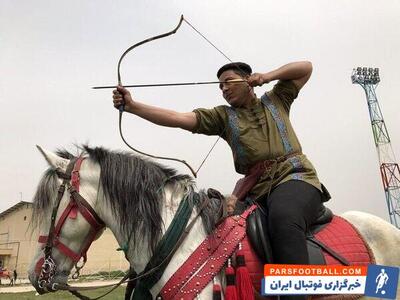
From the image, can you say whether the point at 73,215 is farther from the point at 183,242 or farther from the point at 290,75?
the point at 290,75

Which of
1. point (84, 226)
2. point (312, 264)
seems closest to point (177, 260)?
point (84, 226)

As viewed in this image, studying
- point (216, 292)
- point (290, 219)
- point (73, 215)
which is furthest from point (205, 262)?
point (73, 215)

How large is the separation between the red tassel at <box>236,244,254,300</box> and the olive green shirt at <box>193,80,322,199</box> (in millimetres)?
744

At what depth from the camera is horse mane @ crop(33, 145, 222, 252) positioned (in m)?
3.56

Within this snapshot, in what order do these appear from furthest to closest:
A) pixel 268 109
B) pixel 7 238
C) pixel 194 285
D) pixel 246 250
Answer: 1. pixel 7 238
2. pixel 268 109
3. pixel 246 250
4. pixel 194 285

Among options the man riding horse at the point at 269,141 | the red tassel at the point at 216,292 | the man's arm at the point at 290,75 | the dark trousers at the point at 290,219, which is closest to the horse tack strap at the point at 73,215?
the man riding horse at the point at 269,141

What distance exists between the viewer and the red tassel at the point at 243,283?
3.24m

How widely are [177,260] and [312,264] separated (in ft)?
3.73

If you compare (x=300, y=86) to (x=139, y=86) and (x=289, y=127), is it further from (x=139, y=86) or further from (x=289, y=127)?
(x=139, y=86)

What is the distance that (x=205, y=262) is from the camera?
3373mm

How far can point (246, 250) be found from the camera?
11.4ft

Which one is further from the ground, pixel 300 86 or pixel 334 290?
pixel 300 86

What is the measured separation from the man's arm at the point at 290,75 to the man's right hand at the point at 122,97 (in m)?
1.12

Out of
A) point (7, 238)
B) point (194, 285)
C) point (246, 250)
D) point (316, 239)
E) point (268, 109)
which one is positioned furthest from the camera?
point (7, 238)
